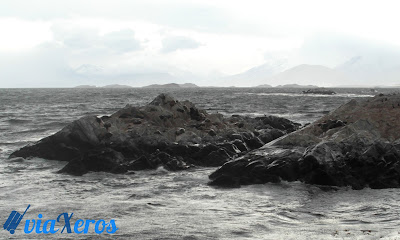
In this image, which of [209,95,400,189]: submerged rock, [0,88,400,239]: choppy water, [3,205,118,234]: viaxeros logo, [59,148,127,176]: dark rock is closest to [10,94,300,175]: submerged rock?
[59,148,127,176]: dark rock

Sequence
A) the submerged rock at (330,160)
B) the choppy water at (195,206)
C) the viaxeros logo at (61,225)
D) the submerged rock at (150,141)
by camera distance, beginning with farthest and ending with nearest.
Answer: the submerged rock at (150,141)
the submerged rock at (330,160)
the viaxeros logo at (61,225)
the choppy water at (195,206)

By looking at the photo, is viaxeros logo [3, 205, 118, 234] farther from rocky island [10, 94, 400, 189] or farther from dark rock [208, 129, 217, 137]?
dark rock [208, 129, 217, 137]

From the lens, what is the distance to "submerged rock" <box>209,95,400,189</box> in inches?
540

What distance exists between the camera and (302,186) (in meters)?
13.4

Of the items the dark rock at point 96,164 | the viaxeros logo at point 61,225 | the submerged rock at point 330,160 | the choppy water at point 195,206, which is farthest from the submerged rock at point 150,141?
the viaxeros logo at point 61,225

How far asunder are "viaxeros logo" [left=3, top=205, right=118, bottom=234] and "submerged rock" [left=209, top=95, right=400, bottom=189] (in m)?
5.17

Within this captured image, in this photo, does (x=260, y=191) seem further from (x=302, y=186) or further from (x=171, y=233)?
(x=171, y=233)

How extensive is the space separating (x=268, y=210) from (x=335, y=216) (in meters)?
1.64

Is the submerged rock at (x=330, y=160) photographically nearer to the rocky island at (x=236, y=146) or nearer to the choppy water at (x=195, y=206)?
the rocky island at (x=236, y=146)

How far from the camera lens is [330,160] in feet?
Result: 46.0

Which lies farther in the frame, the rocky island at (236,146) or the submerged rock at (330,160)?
the rocky island at (236,146)

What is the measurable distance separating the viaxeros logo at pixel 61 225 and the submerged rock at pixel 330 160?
5.17 metres

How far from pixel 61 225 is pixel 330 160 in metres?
8.65

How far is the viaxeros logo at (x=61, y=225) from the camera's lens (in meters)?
9.27
